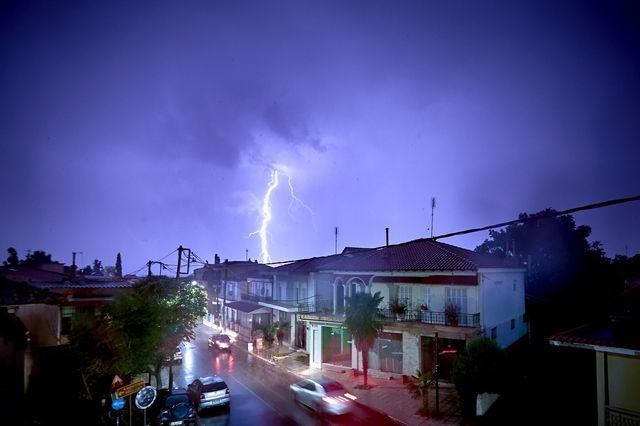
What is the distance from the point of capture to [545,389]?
19203 mm

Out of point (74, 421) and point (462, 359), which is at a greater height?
point (462, 359)

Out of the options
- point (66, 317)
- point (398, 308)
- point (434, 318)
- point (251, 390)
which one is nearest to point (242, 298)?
point (251, 390)

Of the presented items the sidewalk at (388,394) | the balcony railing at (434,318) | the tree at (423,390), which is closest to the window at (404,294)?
the balcony railing at (434,318)

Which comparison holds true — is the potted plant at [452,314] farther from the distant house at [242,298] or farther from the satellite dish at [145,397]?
the distant house at [242,298]

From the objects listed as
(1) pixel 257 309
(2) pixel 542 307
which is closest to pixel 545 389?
(2) pixel 542 307

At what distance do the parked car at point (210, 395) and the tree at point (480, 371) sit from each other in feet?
38.1

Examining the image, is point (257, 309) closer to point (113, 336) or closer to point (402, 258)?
point (402, 258)

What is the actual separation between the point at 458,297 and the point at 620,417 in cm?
1144

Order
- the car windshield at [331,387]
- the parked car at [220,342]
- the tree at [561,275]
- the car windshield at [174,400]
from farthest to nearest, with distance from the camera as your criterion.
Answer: the parked car at [220,342]
the tree at [561,275]
the car windshield at [331,387]
the car windshield at [174,400]

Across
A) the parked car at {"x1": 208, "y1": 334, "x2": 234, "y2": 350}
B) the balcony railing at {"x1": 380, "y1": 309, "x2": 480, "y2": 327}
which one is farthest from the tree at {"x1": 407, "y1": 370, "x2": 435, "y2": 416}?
the parked car at {"x1": 208, "y1": 334, "x2": 234, "y2": 350}

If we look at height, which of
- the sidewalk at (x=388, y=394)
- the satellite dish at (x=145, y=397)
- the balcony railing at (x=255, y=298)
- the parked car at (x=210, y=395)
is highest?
the satellite dish at (x=145, y=397)

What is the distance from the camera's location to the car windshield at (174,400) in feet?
53.6

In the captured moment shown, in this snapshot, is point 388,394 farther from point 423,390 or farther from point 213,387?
point 213,387

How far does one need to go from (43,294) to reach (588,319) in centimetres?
3921
